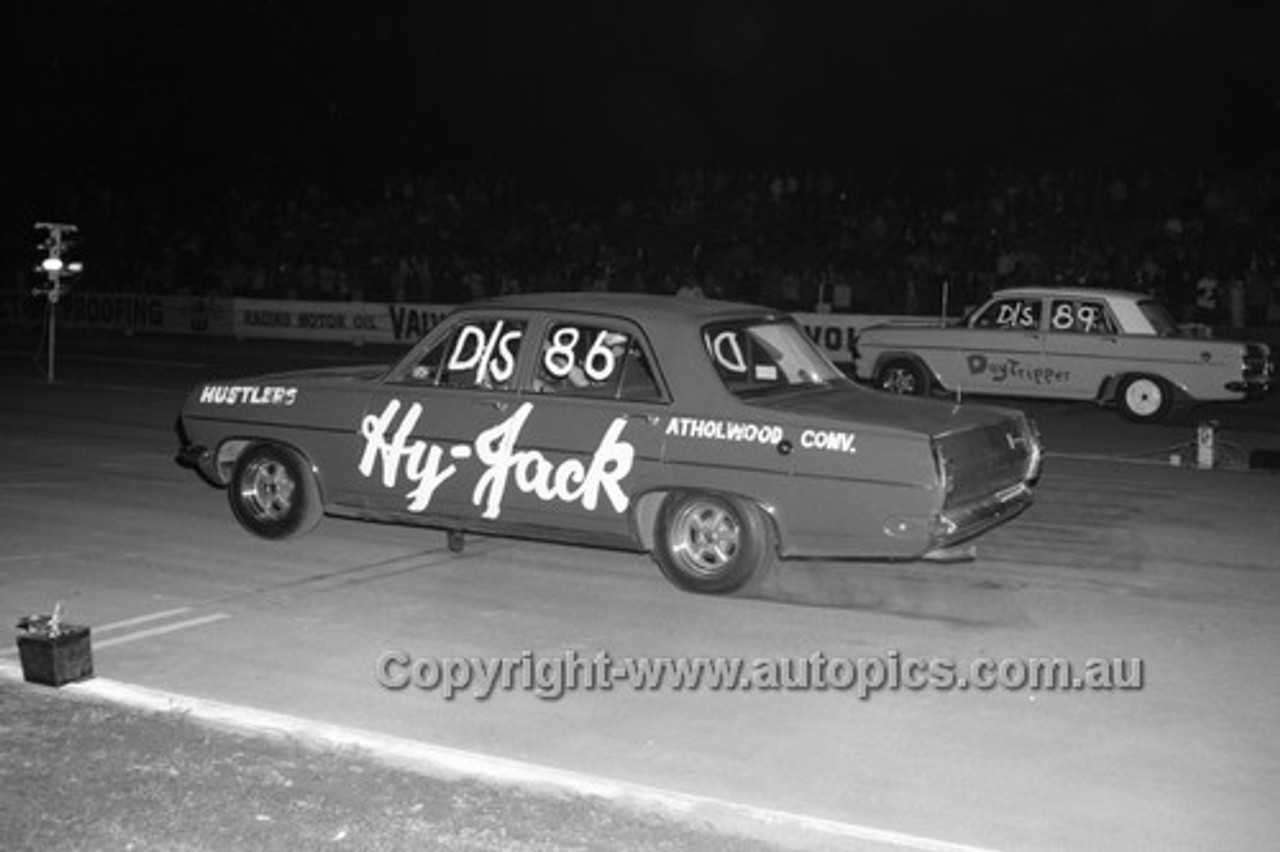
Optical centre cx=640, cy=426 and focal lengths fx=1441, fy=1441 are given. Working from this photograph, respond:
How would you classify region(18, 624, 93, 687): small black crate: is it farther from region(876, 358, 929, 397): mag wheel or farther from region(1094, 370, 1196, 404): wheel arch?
region(1094, 370, 1196, 404): wheel arch

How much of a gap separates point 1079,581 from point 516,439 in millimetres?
3396

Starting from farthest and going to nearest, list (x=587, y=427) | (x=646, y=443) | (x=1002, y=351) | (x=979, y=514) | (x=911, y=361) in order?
(x=911, y=361) < (x=1002, y=351) < (x=587, y=427) < (x=646, y=443) < (x=979, y=514)

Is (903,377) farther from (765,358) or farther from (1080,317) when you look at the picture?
(765,358)

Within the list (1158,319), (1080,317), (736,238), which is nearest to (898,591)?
(1080,317)

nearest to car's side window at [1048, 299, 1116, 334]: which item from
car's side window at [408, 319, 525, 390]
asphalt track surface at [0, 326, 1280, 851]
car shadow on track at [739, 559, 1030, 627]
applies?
asphalt track surface at [0, 326, 1280, 851]

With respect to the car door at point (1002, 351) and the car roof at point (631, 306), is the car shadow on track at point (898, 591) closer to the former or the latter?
the car roof at point (631, 306)

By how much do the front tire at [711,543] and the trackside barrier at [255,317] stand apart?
1830 cm

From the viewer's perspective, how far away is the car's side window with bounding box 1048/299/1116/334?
17344mm

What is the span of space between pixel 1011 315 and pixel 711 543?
1106 cm

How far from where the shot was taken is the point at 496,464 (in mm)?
8227

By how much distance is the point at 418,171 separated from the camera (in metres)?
42.7

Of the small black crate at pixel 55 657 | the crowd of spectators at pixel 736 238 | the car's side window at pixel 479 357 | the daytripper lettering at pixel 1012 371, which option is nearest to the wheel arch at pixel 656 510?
the car's side window at pixel 479 357

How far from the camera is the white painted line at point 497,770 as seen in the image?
4559 millimetres

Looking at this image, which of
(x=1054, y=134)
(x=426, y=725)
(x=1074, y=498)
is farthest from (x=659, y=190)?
(x=426, y=725)
